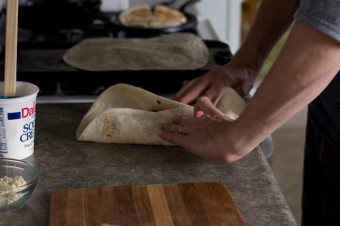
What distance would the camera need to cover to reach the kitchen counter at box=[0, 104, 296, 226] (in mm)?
1042

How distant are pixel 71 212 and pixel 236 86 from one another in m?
0.61

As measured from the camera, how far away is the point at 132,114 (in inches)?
51.6

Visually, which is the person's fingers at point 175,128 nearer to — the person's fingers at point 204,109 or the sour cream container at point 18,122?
the person's fingers at point 204,109

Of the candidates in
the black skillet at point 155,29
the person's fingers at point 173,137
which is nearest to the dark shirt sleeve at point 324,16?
the person's fingers at point 173,137

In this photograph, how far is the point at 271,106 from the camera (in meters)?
1.04

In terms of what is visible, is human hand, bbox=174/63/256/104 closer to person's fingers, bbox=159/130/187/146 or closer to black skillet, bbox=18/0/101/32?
person's fingers, bbox=159/130/187/146

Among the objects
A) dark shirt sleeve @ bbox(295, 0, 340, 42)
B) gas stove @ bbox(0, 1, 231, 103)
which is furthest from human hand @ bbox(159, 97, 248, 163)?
gas stove @ bbox(0, 1, 231, 103)

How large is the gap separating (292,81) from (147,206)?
306mm

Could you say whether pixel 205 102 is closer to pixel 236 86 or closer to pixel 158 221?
pixel 236 86

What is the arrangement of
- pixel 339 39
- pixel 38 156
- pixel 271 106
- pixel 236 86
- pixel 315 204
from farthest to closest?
1. pixel 315 204
2. pixel 236 86
3. pixel 38 156
4. pixel 271 106
5. pixel 339 39

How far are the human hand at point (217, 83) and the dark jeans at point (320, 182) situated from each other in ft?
0.71

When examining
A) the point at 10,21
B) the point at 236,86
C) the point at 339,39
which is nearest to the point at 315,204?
the point at 236,86

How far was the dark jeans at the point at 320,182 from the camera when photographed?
146 centimetres

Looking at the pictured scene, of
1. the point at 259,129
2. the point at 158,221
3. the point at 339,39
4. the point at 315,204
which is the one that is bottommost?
the point at 315,204
